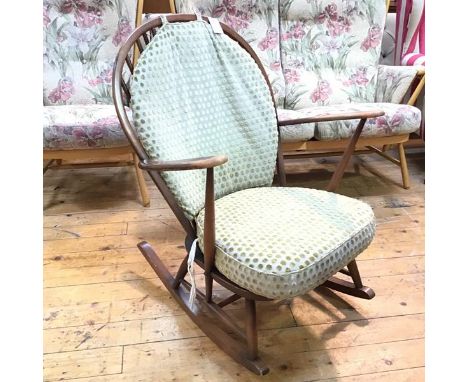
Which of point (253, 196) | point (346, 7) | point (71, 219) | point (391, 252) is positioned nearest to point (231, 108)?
point (253, 196)

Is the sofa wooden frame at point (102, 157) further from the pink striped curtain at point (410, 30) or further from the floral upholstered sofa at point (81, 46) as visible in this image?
the pink striped curtain at point (410, 30)

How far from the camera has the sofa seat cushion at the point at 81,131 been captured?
189cm

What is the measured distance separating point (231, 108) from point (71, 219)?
1.07 meters

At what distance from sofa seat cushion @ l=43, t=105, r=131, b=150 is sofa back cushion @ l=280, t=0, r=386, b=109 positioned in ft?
3.22

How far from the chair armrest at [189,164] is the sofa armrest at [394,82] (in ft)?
5.50

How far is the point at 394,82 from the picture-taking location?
2.35m

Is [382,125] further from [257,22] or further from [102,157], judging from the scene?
[102,157]

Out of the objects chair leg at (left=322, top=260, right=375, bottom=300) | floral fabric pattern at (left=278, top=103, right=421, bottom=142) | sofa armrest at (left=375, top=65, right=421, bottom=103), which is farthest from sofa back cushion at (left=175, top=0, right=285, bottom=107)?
chair leg at (left=322, top=260, right=375, bottom=300)

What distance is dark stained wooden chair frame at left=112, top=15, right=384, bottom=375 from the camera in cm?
107

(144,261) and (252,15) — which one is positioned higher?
(252,15)

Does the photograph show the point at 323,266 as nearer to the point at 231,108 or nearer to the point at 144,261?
the point at 231,108
